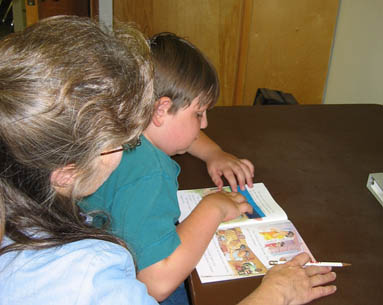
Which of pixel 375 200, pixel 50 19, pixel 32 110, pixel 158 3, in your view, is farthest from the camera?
pixel 158 3

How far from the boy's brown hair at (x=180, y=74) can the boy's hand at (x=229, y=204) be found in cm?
23

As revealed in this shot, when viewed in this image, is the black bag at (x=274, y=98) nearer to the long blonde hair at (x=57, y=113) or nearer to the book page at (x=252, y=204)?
the book page at (x=252, y=204)

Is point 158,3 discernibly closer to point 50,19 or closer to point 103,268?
point 50,19

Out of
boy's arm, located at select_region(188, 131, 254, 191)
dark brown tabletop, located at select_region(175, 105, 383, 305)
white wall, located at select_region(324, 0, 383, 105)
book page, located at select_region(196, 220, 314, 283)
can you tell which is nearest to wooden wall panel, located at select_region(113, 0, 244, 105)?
white wall, located at select_region(324, 0, 383, 105)

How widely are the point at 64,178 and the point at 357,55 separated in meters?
2.26

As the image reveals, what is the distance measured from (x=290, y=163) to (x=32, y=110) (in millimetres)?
772

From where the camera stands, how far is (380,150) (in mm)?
1226

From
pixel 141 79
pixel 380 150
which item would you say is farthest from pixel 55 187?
pixel 380 150

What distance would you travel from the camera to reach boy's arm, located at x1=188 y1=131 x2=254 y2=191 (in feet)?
3.40

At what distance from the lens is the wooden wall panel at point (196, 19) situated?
249 centimetres

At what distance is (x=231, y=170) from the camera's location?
3.45 ft

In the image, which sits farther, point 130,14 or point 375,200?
point 130,14

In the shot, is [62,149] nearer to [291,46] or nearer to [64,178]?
[64,178]

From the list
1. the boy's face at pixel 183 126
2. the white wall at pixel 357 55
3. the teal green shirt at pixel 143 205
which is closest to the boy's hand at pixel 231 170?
the boy's face at pixel 183 126
